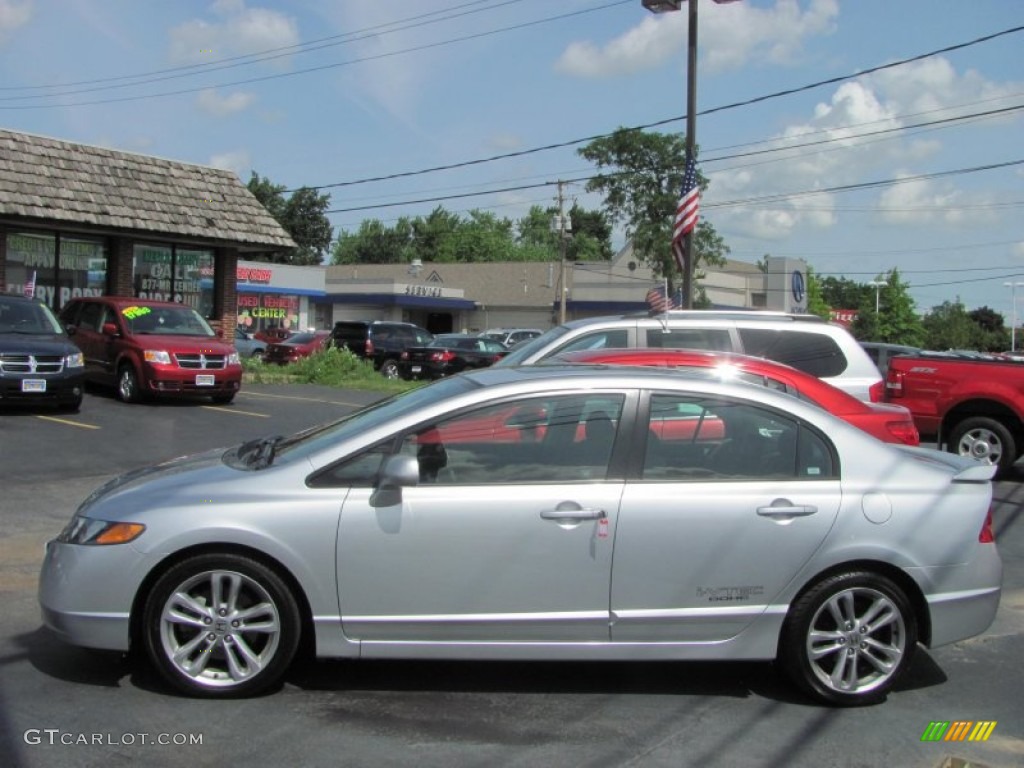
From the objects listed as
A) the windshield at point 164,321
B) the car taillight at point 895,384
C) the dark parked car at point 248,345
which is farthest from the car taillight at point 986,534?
the dark parked car at point 248,345

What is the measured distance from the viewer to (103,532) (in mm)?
4312

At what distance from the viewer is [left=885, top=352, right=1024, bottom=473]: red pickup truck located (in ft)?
36.7

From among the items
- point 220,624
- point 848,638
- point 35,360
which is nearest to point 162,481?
point 220,624

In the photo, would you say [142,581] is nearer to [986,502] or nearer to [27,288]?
[986,502]

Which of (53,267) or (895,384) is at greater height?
(53,267)

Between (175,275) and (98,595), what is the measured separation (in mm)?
18919

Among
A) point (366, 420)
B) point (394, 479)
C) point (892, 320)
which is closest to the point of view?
point (394, 479)

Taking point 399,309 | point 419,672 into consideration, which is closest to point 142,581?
point 419,672

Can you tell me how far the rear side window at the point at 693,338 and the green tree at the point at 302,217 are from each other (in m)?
79.8

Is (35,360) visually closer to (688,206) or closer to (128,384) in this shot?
Answer: (128,384)

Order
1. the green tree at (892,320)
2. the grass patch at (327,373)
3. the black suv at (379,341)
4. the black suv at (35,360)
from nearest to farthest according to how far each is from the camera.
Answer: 1. the black suv at (35,360)
2. the grass patch at (327,373)
3. the black suv at (379,341)
4. the green tree at (892,320)

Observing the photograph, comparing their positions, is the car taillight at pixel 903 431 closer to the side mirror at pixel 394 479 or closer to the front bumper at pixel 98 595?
the side mirror at pixel 394 479

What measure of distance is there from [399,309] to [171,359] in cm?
4465

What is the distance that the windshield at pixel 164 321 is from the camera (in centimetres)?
1622
